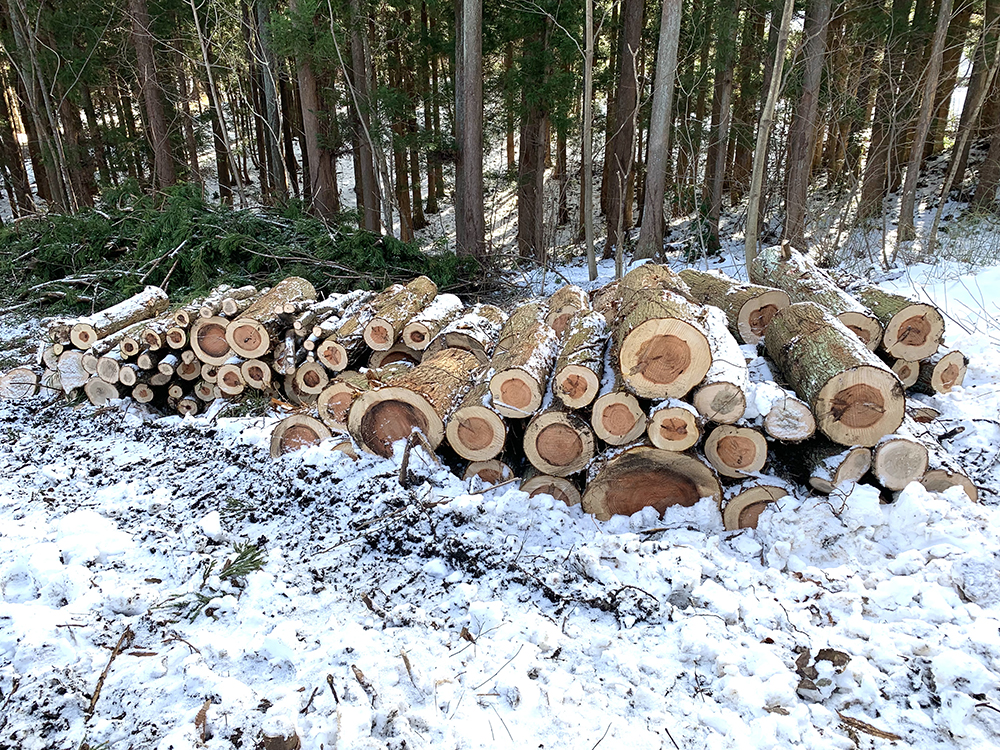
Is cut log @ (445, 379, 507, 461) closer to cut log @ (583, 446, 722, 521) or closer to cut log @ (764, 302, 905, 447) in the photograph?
cut log @ (583, 446, 722, 521)

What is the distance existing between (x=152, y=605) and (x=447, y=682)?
1.49m

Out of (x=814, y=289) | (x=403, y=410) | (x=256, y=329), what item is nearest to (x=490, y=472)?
(x=403, y=410)

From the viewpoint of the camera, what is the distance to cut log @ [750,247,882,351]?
448cm

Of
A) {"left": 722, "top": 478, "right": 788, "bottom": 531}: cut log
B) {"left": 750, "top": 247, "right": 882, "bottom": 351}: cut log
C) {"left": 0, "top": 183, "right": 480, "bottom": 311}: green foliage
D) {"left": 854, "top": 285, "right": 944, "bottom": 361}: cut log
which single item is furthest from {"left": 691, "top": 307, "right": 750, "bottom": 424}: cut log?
{"left": 0, "top": 183, "right": 480, "bottom": 311}: green foliage

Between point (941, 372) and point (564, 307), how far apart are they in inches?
124

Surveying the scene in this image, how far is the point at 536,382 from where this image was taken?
12.1 feet

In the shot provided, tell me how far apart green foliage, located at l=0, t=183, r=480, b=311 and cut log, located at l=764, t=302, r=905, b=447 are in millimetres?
5538

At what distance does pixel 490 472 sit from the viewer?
3840 mm

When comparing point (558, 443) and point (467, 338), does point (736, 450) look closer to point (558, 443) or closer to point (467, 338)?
point (558, 443)

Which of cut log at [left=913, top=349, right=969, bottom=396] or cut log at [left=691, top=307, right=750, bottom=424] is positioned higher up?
cut log at [left=691, top=307, right=750, bottom=424]

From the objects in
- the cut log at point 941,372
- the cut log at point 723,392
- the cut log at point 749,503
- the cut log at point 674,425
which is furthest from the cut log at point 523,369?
the cut log at point 941,372

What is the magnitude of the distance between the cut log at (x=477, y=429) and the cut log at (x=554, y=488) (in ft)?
1.01

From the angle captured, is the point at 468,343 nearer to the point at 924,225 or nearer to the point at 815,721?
the point at 815,721

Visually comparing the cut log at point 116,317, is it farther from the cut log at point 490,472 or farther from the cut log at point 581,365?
the cut log at point 581,365
